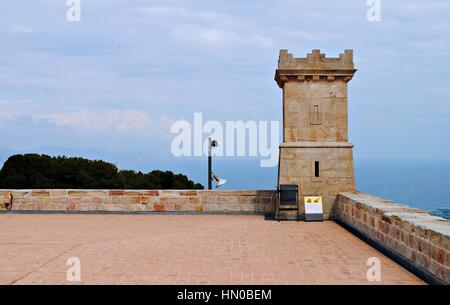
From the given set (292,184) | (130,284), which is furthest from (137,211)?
(130,284)

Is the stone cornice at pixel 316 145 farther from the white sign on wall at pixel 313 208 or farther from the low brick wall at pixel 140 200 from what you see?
the low brick wall at pixel 140 200

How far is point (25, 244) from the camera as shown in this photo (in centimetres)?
912

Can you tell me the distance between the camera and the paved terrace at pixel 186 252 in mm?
6656

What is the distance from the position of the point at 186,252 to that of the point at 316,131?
5.87 meters

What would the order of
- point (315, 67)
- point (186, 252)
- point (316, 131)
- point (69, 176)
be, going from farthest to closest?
point (69, 176) → point (316, 131) → point (315, 67) → point (186, 252)

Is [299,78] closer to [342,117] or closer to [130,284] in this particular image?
[342,117]

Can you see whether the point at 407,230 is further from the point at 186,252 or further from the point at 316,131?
the point at 316,131

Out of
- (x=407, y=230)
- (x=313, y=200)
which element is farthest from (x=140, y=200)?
(x=407, y=230)

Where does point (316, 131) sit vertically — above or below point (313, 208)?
above

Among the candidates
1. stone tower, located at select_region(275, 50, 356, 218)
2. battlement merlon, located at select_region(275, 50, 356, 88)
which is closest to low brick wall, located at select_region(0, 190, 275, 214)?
stone tower, located at select_region(275, 50, 356, 218)

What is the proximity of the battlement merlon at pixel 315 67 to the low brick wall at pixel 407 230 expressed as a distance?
3316 millimetres

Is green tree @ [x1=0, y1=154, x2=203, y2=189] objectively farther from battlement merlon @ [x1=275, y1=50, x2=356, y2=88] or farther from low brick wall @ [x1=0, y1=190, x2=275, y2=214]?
battlement merlon @ [x1=275, y1=50, x2=356, y2=88]

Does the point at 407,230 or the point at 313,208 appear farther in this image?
the point at 313,208

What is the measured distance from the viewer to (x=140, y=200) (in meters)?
14.1
